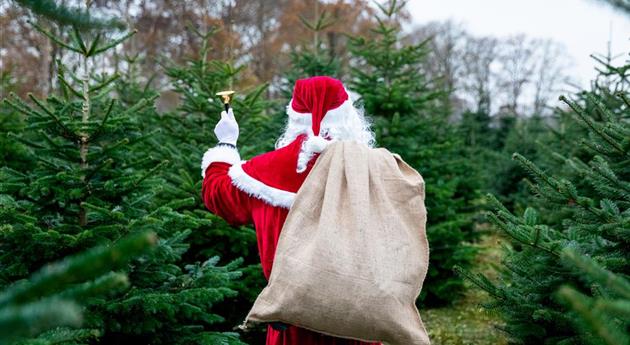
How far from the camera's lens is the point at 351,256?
8.03ft

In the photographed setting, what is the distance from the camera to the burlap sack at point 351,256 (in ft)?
7.93

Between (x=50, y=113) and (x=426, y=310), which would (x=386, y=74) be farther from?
(x=50, y=113)

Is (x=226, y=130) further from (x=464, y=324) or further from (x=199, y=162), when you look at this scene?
(x=464, y=324)

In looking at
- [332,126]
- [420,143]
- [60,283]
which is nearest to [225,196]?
[332,126]

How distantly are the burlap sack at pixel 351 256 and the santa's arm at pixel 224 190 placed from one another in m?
0.46

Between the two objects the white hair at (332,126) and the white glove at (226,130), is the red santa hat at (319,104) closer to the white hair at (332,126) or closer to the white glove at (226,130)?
the white hair at (332,126)

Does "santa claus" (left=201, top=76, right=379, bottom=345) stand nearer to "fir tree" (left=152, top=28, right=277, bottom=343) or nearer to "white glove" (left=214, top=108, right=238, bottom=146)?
"white glove" (left=214, top=108, right=238, bottom=146)

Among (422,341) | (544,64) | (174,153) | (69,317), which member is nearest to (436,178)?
(174,153)

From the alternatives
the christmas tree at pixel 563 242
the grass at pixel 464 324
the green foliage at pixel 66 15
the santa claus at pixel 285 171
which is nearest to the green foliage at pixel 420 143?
the grass at pixel 464 324

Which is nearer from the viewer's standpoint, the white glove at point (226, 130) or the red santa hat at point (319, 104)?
the red santa hat at point (319, 104)

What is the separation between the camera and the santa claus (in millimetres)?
2863

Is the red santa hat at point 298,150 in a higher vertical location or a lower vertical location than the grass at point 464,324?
higher

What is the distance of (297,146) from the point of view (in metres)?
2.92

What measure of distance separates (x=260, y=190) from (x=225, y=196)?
22 centimetres
